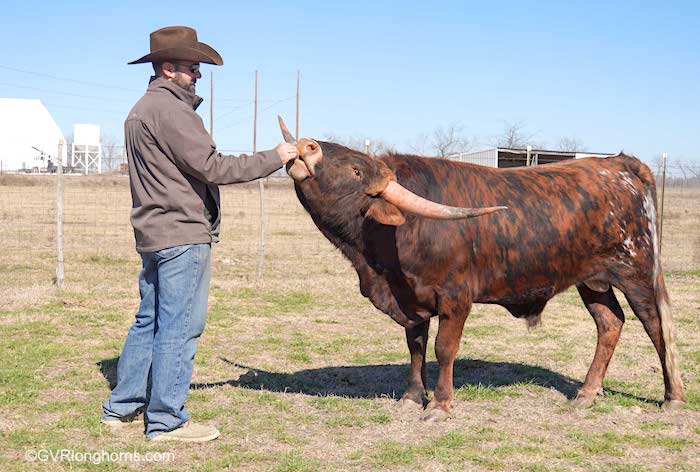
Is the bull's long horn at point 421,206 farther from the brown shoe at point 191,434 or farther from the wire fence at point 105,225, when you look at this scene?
the wire fence at point 105,225

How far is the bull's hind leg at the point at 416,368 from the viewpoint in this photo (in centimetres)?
578

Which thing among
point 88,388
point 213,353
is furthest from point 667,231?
point 88,388

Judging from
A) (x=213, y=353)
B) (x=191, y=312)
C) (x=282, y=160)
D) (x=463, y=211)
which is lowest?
(x=213, y=353)

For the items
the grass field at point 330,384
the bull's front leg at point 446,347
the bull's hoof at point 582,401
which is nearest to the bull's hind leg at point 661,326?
the grass field at point 330,384

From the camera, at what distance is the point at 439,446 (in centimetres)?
483

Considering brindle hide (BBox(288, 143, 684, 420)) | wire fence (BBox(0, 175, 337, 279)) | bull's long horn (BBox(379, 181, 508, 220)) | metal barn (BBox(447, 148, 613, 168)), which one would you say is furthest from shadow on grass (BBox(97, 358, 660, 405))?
metal barn (BBox(447, 148, 613, 168))

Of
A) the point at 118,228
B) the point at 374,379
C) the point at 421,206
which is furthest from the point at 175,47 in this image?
the point at 118,228

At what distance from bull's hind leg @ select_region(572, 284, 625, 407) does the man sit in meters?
3.01

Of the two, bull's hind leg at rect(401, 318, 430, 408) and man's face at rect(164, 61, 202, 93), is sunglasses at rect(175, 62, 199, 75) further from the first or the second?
bull's hind leg at rect(401, 318, 430, 408)

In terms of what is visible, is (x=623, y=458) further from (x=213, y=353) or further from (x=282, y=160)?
(x=213, y=353)

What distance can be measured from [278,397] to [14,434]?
1.95 m

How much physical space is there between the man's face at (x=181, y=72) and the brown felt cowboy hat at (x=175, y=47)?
64mm

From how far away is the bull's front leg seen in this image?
17.6 ft

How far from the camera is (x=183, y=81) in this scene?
15.6ft
